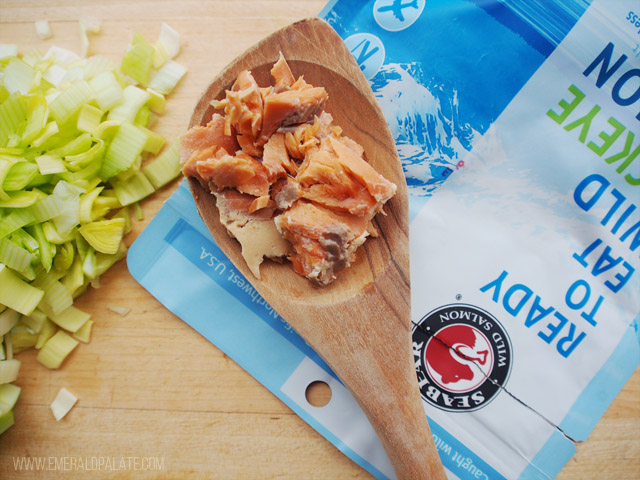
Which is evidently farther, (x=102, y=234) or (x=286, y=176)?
(x=102, y=234)

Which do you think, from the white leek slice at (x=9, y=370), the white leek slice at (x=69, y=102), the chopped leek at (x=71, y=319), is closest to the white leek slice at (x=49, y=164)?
the white leek slice at (x=69, y=102)

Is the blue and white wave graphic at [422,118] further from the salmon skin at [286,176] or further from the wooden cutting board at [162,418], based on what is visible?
the wooden cutting board at [162,418]

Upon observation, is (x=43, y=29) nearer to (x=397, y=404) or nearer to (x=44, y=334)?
(x=44, y=334)

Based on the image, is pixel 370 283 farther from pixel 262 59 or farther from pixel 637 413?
pixel 637 413

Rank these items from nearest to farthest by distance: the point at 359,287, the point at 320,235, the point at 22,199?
the point at 320,235 → the point at 359,287 → the point at 22,199

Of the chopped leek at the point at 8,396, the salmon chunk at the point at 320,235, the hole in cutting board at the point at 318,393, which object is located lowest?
the chopped leek at the point at 8,396

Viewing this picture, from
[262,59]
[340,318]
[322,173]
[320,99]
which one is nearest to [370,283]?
[340,318]

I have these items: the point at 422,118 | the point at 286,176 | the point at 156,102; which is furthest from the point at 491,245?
the point at 156,102
